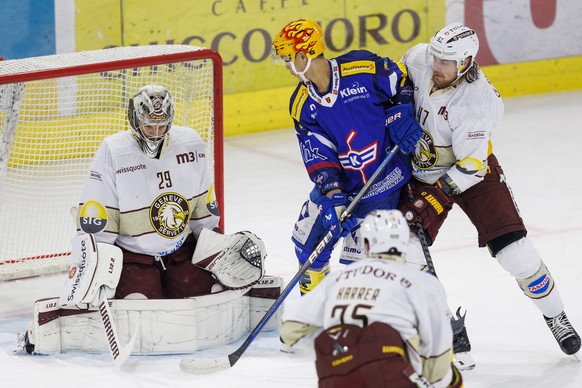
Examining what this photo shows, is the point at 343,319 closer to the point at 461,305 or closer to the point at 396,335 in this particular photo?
the point at 396,335

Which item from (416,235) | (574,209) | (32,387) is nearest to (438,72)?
(416,235)

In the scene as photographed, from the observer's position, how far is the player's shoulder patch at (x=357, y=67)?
13.8 feet

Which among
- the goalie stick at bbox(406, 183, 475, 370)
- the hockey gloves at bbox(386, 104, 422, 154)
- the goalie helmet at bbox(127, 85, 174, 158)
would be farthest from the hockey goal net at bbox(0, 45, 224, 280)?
the goalie stick at bbox(406, 183, 475, 370)

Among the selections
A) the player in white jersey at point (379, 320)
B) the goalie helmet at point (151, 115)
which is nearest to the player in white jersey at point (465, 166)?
the goalie helmet at point (151, 115)

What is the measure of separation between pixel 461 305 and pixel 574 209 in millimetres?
1488

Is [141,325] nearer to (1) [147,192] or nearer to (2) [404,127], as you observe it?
(1) [147,192]

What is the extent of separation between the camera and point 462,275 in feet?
17.1

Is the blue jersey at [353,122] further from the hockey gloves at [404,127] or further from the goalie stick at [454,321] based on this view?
the goalie stick at [454,321]

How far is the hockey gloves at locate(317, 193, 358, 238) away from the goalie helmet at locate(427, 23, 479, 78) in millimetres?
566

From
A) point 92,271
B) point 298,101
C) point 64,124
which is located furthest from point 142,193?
point 64,124

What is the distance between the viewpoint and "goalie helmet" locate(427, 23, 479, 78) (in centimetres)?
403

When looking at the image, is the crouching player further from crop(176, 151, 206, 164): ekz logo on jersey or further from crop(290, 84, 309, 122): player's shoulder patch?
crop(290, 84, 309, 122): player's shoulder patch

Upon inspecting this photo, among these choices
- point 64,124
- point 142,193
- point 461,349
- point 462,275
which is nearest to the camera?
point 461,349

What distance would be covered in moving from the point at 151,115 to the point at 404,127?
844mm
